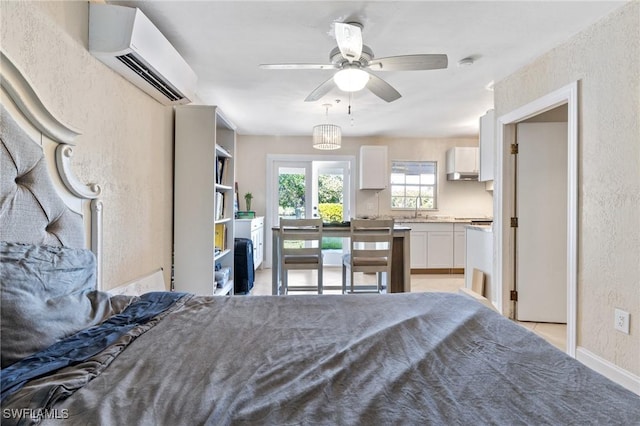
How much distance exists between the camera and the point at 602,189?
2148mm

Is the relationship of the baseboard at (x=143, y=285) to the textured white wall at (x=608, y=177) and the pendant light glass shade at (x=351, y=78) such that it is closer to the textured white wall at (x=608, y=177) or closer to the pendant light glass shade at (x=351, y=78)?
the pendant light glass shade at (x=351, y=78)

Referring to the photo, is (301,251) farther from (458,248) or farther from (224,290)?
(458,248)

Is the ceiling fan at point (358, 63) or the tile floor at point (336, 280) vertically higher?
the ceiling fan at point (358, 63)

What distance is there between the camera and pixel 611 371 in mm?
2053

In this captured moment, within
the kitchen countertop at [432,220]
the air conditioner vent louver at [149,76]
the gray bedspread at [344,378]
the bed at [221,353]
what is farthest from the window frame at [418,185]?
the gray bedspread at [344,378]

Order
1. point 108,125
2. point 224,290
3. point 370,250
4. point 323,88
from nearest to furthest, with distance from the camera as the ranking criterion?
point 108,125
point 323,88
point 370,250
point 224,290

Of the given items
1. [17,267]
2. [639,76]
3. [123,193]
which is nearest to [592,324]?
[639,76]

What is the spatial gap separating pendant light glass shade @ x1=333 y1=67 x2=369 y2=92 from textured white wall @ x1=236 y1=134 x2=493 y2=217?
3489mm

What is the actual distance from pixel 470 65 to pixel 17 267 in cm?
319

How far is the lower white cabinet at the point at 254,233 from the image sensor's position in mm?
4535

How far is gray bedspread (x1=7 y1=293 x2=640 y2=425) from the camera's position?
2.18 ft

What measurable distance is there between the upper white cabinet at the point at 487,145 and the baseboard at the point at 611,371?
6.06 feet

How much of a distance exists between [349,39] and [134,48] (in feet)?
3.98

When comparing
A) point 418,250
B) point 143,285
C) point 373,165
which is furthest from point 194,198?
point 418,250
